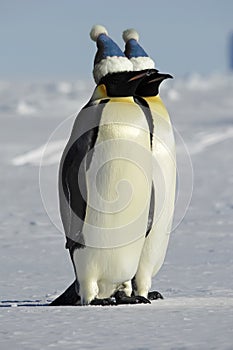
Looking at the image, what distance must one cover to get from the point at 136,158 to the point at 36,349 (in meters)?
1.21

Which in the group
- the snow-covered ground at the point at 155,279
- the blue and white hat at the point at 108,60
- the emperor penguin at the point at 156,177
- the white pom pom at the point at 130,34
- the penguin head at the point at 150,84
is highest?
the white pom pom at the point at 130,34

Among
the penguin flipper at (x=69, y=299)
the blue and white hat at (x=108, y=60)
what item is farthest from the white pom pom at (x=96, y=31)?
the penguin flipper at (x=69, y=299)

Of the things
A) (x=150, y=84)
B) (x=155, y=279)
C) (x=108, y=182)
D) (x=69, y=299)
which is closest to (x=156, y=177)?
(x=108, y=182)

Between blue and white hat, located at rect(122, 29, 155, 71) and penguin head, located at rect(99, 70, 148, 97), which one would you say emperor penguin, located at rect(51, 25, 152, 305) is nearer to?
penguin head, located at rect(99, 70, 148, 97)

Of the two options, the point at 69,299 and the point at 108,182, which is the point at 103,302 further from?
the point at 108,182

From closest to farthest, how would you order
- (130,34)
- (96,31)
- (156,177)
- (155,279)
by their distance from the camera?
(156,177), (96,31), (130,34), (155,279)

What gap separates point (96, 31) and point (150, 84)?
1.02ft

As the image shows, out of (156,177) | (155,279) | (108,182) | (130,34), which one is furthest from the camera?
(155,279)

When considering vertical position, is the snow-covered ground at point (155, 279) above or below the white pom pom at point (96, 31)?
below

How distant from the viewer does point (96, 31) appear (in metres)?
3.99

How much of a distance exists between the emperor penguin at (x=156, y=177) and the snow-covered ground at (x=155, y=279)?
0.52 feet

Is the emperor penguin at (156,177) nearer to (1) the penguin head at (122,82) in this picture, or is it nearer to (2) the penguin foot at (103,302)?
(1) the penguin head at (122,82)

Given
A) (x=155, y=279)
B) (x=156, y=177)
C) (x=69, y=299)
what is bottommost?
(x=155, y=279)

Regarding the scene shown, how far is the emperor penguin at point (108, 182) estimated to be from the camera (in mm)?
3707
